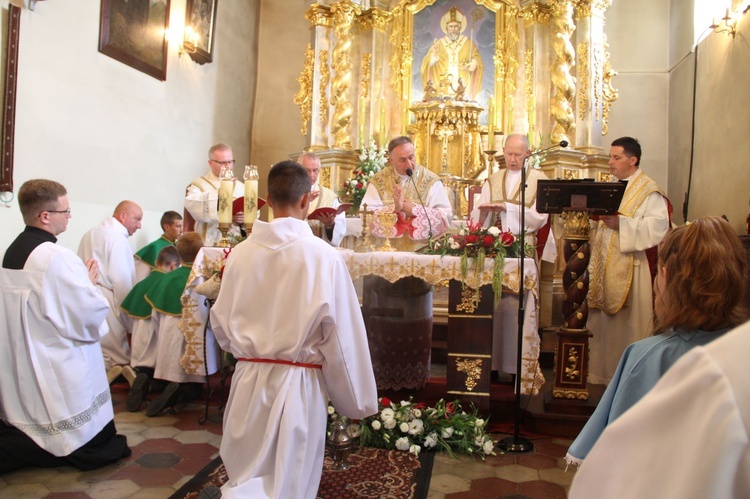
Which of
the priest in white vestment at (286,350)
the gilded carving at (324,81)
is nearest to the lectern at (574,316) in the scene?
the priest in white vestment at (286,350)

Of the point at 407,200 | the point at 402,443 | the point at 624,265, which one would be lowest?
the point at 402,443

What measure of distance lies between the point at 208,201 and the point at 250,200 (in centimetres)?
186

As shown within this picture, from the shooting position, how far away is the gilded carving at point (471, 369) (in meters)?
4.35

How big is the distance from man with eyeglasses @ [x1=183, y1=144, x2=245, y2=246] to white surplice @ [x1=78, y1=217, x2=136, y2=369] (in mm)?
660

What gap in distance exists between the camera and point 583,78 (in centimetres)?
796

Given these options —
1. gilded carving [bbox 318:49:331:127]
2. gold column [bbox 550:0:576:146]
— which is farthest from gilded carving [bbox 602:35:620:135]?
gilded carving [bbox 318:49:331:127]

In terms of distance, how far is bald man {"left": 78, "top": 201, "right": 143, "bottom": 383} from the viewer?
5.84 metres

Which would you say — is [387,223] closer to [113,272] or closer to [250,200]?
[250,200]

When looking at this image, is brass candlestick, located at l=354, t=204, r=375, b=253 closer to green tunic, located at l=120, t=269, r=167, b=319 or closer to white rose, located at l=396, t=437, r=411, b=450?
white rose, located at l=396, t=437, r=411, b=450

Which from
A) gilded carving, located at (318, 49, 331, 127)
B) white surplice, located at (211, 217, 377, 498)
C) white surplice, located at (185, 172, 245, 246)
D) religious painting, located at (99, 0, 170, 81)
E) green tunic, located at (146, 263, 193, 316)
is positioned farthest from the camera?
gilded carving, located at (318, 49, 331, 127)

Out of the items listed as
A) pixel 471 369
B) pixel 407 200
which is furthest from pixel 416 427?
pixel 407 200

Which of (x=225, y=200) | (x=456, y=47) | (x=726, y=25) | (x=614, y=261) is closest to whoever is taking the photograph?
(x=225, y=200)

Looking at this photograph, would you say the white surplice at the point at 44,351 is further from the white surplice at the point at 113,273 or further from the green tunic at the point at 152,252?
the green tunic at the point at 152,252

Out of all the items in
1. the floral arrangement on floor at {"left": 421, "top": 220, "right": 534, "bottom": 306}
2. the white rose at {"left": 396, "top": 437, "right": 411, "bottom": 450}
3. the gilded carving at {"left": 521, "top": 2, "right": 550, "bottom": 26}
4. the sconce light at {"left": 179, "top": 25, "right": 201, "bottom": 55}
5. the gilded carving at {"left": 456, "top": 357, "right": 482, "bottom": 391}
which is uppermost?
the gilded carving at {"left": 521, "top": 2, "right": 550, "bottom": 26}
